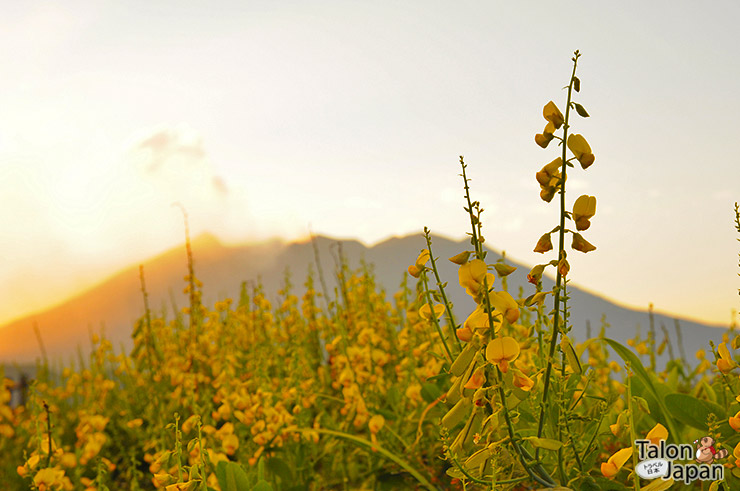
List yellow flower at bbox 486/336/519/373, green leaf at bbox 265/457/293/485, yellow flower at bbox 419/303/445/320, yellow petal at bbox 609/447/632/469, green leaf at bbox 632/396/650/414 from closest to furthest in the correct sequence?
yellow flower at bbox 486/336/519/373, yellow petal at bbox 609/447/632/469, green leaf at bbox 632/396/650/414, yellow flower at bbox 419/303/445/320, green leaf at bbox 265/457/293/485

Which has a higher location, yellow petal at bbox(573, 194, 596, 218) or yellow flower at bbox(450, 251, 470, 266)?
yellow petal at bbox(573, 194, 596, 218)

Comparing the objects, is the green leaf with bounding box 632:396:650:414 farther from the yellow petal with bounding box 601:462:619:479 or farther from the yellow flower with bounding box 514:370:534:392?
the yellow flower with bounding box 514:370:534:392

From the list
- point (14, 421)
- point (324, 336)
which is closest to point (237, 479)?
point (324, 336)

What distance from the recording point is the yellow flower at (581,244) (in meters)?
1.19

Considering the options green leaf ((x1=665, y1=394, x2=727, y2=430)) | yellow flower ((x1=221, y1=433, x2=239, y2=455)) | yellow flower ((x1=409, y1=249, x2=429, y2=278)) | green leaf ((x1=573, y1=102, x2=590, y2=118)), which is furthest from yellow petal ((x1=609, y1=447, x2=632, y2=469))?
yellow flower ((x1=221, y1=433, x2=239, y2=455))

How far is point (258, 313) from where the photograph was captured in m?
4.23

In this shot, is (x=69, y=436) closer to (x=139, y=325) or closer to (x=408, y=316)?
(x=139, y=325)

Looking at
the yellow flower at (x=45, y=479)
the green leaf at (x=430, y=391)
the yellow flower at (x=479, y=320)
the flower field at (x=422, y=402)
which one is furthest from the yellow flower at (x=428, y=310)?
the yellow flower at (x=45, y=479)

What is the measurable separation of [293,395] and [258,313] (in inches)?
74.0

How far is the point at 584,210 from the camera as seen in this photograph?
3.90ft

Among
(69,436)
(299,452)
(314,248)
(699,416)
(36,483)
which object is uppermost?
(314,248)

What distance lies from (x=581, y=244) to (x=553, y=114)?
250 mm

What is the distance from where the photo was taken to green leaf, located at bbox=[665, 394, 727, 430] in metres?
1.84

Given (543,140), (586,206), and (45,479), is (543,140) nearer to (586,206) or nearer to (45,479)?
(586,206)
